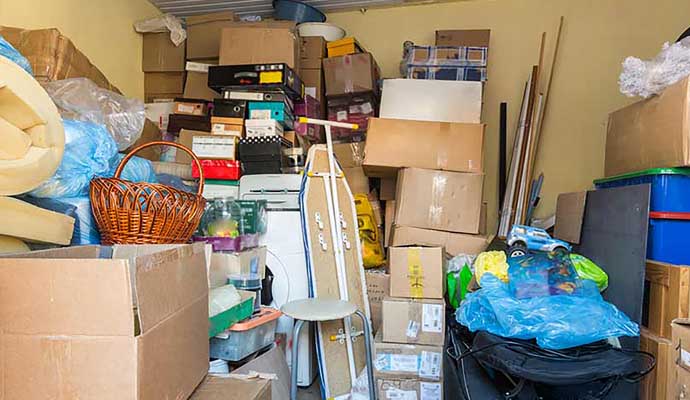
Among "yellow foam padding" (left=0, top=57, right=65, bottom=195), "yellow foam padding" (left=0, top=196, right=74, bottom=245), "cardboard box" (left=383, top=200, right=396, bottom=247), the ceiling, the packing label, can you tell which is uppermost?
the ceiling

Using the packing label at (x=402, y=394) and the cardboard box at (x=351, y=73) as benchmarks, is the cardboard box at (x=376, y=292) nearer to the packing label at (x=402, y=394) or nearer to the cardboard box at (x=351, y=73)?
the packing label at (x=402, y=394)

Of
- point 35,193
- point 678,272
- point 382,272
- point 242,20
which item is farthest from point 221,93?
point 678,272

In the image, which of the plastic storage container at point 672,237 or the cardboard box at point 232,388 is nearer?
the cardboard box at point 232,388

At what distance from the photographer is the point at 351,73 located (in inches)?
129

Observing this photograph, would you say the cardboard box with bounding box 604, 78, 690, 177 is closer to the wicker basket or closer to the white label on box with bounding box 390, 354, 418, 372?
the white label on box with bounding box 390, 354, 418, 372

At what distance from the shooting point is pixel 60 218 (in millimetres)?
1295

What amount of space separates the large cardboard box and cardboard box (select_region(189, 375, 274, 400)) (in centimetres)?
101

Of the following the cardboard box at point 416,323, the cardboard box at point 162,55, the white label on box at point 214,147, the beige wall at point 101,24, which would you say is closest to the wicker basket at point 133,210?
the cardboard box at point 416,323

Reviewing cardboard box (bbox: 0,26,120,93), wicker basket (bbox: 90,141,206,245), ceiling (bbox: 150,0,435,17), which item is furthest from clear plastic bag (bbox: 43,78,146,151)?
ceiling (bbox: 150,0,435,17)

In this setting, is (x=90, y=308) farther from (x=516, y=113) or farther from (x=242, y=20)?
(x=516, y=113)

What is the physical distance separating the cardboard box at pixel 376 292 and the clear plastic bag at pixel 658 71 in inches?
60.0

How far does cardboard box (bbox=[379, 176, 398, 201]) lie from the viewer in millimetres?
3217

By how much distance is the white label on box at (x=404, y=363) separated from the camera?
2.06 meters

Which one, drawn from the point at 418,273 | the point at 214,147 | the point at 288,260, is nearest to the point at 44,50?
the point at 214,147
